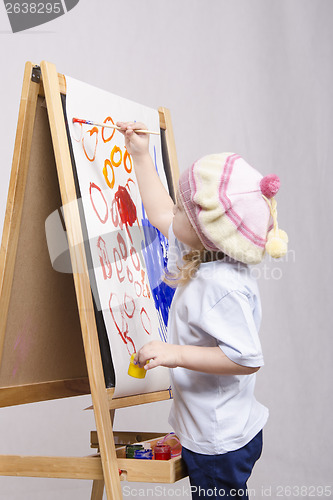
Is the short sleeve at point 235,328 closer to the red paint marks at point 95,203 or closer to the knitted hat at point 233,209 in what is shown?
the knitted hat at point 233,209

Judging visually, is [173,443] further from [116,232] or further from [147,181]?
[147,181]

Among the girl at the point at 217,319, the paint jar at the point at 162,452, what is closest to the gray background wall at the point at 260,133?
the paint jar at the point at 162,452

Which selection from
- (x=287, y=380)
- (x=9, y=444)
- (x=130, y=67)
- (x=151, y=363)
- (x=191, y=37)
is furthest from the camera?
(x=287, y=380)

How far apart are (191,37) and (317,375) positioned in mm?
1737

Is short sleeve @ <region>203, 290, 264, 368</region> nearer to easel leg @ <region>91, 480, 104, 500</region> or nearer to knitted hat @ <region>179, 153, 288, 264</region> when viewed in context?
knitted hat @ <region>179, 153, 288, 264</region>

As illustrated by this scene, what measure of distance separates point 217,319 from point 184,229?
0.20m

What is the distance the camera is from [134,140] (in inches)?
62.7

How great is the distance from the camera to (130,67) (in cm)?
254

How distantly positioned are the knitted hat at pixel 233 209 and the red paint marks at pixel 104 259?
0.25 meters

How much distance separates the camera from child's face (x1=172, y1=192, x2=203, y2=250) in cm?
133

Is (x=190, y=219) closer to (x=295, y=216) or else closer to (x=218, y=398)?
(x=218, y=398)

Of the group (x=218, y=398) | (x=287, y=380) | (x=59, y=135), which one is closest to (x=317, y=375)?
(x=287, y=380)

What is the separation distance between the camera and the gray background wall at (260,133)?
7.71 ft

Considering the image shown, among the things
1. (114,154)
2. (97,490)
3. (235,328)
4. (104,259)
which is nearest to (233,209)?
(235,328)
